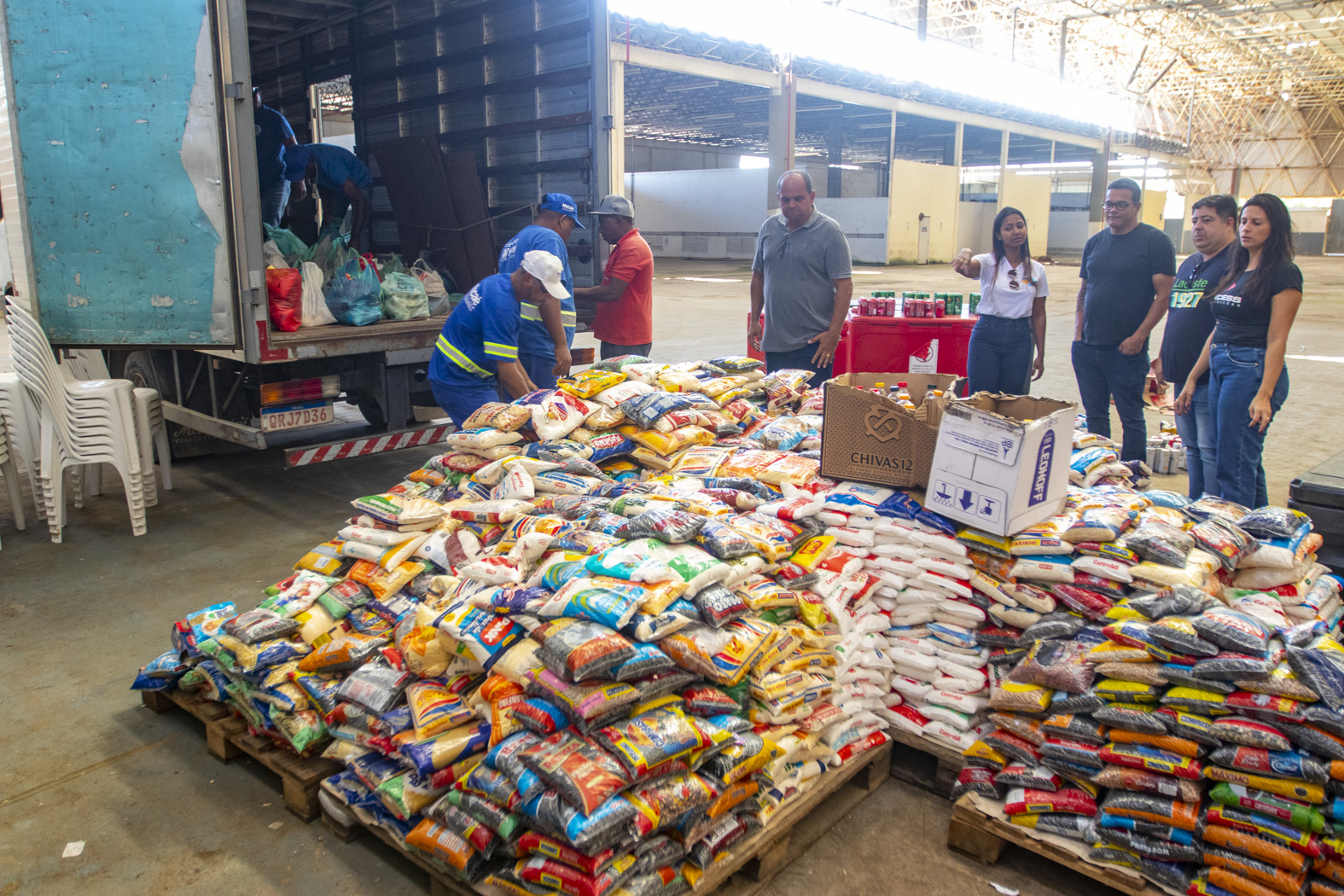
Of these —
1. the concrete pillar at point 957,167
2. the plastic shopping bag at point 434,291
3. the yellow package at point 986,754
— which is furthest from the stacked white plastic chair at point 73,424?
the concrete pillar at point 957,167

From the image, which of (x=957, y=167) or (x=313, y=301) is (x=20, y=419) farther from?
(x=957, y=167)

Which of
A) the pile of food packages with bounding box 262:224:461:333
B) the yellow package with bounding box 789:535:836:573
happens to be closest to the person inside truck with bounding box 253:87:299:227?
the pile of food packages with bounding box 262:224:461:333

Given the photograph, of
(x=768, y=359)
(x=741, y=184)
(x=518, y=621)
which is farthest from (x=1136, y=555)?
(x=741, y=184)

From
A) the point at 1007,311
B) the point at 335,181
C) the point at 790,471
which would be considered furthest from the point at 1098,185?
the point at 790,471

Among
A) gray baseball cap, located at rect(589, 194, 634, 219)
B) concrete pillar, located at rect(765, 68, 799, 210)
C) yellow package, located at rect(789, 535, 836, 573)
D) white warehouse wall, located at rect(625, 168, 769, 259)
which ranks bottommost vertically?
yellow package, located at rect(789, 535, 836, 573)

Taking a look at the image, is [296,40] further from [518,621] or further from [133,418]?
[518,621]

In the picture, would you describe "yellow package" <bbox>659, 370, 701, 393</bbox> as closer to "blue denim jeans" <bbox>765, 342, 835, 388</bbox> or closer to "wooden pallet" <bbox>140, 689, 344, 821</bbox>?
"blue denim jeans" <bbox>765, 342, 835, 388</bbox>

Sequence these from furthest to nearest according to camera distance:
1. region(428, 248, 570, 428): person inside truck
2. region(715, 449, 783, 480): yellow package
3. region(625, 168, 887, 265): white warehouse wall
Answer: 1. region(625, 168, 887, 265): white warehouse wall
2. region(428, 248, 570, 428): person inside truck
3. region(715, 449, 783, 480): yellow package

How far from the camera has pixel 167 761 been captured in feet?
9.97

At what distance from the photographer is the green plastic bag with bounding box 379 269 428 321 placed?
5.86 metres

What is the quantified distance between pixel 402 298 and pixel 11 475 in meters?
2.47

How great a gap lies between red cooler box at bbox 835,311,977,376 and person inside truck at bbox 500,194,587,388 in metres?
2.27

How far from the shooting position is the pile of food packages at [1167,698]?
2.14m

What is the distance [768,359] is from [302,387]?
112 inches
